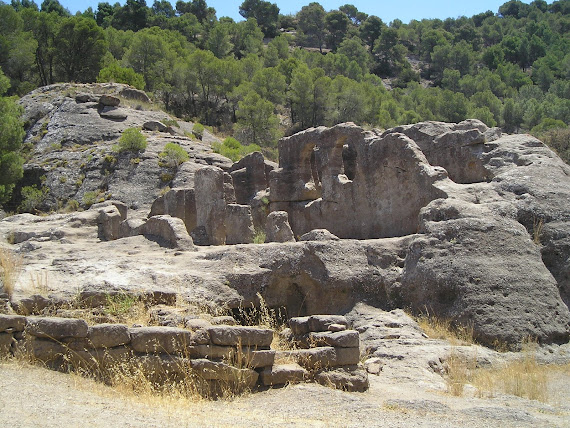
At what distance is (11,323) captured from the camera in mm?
7680

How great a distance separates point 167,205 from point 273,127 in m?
24.0

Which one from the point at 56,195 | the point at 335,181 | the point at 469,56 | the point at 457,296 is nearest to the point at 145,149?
the point at 56,195

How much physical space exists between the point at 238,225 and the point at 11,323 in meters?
9.69

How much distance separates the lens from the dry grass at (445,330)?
1100cm

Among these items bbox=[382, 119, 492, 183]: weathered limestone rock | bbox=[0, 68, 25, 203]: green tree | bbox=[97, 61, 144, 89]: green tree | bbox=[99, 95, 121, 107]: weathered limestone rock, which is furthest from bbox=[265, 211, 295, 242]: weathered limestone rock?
bbox=[97, 61, 144, 89]: green tree

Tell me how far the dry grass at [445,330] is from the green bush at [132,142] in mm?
19193

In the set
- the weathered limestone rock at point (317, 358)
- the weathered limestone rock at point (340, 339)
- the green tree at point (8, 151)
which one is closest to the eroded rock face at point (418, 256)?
the weathered limestone rock at point (340, 339)

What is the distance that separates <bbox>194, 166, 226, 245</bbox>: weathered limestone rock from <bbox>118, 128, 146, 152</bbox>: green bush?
10.7 m

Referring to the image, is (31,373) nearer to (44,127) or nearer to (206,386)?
(206,386)

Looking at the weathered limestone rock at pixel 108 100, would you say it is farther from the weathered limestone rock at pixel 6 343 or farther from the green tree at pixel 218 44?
the green tree at pixel 218 44

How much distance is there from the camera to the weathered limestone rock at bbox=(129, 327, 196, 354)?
771 cm

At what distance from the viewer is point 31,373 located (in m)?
7.17

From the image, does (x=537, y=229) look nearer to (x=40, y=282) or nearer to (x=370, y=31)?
(x=40, y=282)

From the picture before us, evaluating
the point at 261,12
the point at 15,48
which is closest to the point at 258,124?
the point at 15,48
